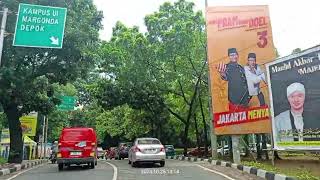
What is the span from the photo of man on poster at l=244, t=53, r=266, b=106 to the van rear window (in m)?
8.07

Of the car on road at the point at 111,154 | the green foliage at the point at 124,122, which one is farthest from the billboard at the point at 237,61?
the car on road at the point at 111,154

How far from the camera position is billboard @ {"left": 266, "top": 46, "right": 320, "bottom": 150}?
1345 centimetres

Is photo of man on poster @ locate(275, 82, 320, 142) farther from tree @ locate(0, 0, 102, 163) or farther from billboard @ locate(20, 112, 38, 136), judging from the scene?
billboard @ locate(20, 112, 38, 136)

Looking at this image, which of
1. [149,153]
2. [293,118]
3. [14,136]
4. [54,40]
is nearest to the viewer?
[293,118]

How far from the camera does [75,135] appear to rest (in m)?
20.5

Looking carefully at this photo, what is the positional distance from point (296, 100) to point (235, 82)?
23.5 feet

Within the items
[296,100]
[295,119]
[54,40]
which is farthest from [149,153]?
[296,100]

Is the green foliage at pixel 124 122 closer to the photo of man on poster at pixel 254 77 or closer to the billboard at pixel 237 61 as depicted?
the billboard at pixel 237 61

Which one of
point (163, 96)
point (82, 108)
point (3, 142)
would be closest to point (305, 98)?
point (163, 96)

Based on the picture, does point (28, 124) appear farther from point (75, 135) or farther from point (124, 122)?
point (75, 135)

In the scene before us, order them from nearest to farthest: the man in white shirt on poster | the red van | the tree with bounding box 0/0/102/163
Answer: the man in white shirt on poster, the red van, the tree with bounding box 0/0/102/163

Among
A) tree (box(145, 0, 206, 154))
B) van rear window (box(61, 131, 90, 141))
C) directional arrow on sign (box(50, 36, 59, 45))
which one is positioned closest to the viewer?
directional arrow on sign (box(50, 36, 59, 45))

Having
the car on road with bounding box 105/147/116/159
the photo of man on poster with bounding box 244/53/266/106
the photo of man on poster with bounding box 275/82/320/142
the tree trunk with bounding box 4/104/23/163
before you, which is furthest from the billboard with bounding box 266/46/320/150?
the car on road with bounding box 105/147/116/159

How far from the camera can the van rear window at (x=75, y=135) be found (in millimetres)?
20250
